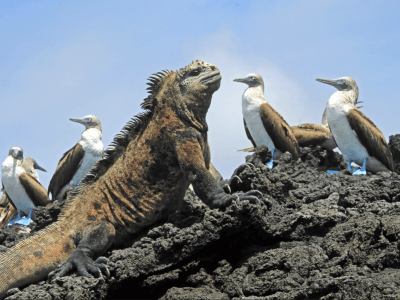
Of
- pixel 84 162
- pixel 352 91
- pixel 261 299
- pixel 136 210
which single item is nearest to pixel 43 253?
pixel 136 210

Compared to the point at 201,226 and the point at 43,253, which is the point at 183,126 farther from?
the point at 43,253

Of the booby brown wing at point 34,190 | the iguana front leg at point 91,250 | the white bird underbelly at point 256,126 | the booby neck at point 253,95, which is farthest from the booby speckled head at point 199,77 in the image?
the booby brown wing at point 34,190

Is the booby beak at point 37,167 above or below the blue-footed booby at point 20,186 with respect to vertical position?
above

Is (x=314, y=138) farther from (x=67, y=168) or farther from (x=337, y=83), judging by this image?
(x=67, y=168)

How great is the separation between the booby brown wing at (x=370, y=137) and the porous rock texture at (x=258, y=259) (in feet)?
15.2

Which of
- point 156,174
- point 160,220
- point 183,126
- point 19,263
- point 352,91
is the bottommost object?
point 19,263

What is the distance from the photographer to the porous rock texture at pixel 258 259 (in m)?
5.71

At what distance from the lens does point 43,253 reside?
6883 millimetres

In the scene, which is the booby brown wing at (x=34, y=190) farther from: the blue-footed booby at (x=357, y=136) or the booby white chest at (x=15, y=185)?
the blue-footed booby at (x=357, y=136)

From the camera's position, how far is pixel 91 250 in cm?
682

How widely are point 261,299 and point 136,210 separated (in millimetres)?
2417

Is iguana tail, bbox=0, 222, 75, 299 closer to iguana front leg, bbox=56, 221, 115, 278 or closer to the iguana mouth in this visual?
iguana front leg, bbox=56, 221, 115, 278

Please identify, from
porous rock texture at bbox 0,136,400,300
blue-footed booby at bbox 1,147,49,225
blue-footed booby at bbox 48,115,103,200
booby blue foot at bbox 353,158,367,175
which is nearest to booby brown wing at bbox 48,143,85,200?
blue-footed booby at bbox 48,115,103,200

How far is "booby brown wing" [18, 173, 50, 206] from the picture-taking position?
1369 cm
